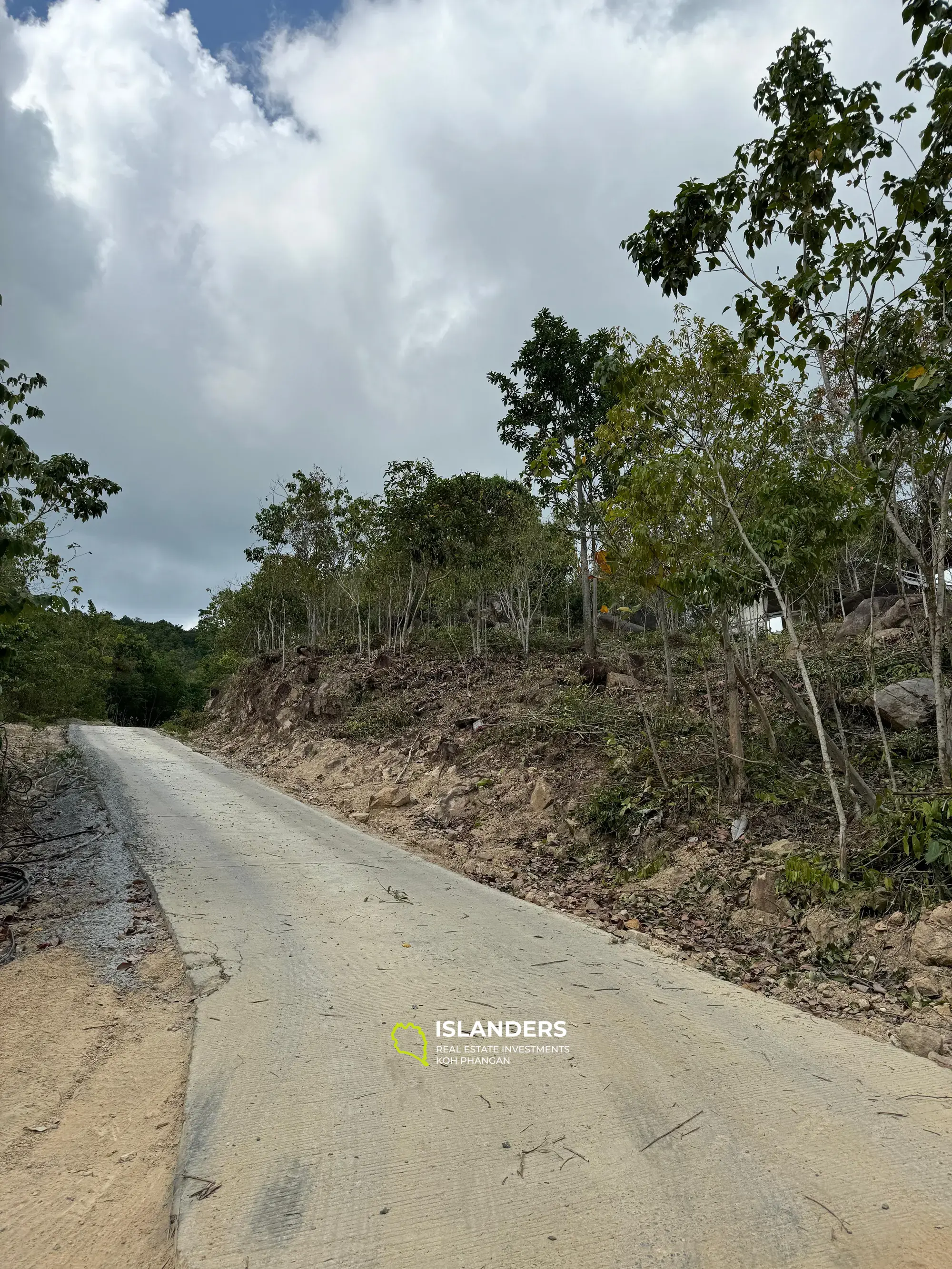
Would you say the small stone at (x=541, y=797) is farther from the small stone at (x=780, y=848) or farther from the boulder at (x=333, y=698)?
the boulder at (x=333, y=698)

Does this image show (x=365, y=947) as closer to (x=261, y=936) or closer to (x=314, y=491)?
(x=261, y=936)

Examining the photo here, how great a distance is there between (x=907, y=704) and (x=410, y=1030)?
6.56 meters

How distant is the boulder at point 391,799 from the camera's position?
11.4 metres

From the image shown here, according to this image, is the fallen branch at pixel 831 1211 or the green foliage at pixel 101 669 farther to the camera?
the green foliage at pixel 101 669

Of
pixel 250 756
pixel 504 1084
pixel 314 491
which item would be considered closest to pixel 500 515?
pixel 314 491

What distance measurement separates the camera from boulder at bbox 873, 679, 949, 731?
23.6ft

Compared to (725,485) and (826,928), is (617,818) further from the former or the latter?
(725,485)

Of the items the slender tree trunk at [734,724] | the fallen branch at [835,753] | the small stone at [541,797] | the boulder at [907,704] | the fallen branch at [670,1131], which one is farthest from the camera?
the small stone at [541,797]

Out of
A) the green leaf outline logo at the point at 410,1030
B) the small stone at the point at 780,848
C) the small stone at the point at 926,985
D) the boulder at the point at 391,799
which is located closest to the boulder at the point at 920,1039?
the small stone at the point at 926,985

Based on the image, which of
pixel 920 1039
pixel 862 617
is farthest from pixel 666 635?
pixel 920 1039

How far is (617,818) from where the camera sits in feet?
25.3

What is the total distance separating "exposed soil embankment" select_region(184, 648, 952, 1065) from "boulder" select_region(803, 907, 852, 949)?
0.01 m

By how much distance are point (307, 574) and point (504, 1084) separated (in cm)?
2195

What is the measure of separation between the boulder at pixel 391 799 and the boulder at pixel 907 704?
286 inches
